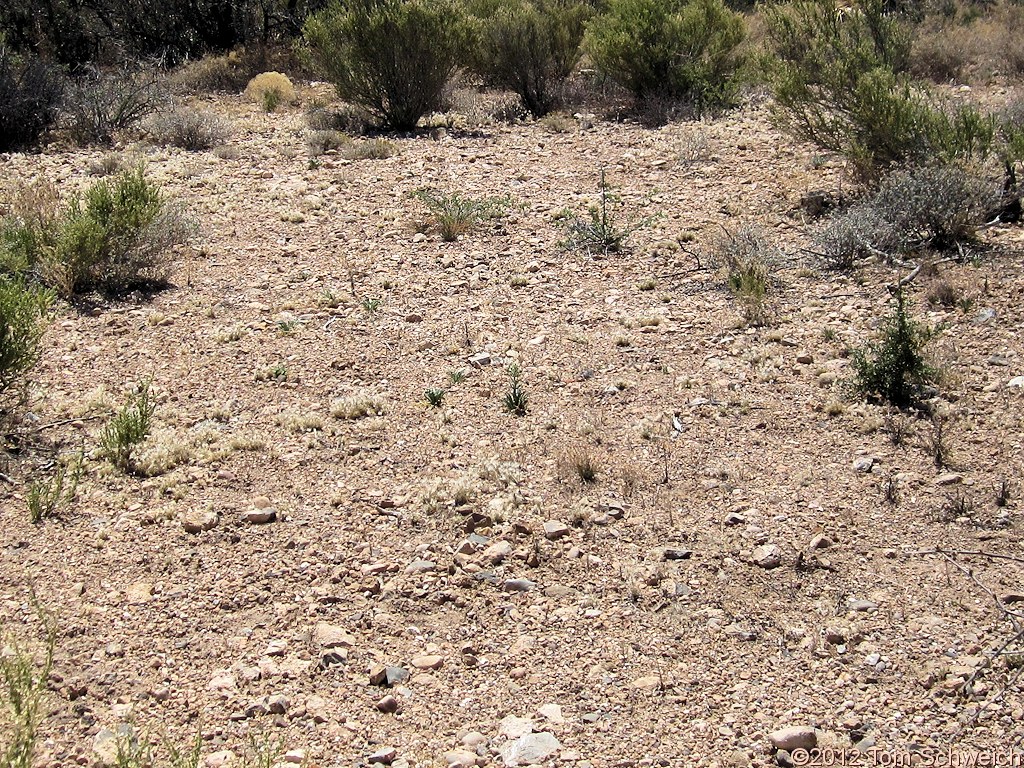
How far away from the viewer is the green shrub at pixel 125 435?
15.3 ft

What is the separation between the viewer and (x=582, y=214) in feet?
26.6

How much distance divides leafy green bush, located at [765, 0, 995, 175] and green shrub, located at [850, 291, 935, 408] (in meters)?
2.91

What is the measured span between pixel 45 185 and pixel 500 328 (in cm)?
521

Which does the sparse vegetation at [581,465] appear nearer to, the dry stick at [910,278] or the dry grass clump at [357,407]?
the dry grass clump at [357,407]

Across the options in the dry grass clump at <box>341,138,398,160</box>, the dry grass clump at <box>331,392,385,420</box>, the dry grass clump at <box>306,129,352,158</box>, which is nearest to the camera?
the dry grass clump at <box>331,392,385,420</box>

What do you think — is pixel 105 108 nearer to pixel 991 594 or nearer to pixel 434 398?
pixel 434 398

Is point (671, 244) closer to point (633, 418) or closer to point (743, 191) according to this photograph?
point (743, 191)

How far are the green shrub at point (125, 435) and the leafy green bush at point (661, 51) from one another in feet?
27.8

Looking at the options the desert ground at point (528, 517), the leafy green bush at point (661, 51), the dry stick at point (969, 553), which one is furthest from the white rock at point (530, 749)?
the leafy green bush at point (661, 51)

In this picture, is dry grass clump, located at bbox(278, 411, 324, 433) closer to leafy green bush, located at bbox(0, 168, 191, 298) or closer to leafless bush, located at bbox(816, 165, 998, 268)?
leafy green bush, located at bbox(0, 168, 191, 298)

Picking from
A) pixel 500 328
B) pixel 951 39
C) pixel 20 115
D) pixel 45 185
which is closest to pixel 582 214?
pixel 500 328

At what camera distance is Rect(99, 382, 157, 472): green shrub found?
4668mm

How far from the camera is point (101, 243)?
6.91 m

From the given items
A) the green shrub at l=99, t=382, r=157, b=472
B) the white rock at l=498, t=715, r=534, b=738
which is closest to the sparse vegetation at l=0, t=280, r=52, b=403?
the green shrub at l=99, t=382, r=157, b=472
